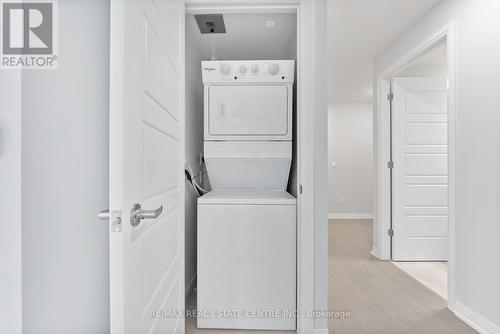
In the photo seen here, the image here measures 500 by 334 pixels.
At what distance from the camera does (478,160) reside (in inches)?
76.4

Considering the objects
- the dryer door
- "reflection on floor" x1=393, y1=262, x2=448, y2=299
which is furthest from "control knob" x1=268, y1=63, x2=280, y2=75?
"reflection on floor" x1=393, y1=262, x2=448, y2=299

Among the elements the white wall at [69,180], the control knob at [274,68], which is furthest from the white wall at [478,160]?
the white wall at [69,180]

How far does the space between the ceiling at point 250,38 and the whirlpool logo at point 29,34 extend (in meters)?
1.49

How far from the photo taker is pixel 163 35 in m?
1.17

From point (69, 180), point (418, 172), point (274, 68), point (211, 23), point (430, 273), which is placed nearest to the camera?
point (69, 180)

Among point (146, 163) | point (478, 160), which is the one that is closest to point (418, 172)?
point (478, 160)

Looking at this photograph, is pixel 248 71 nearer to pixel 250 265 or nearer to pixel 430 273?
pixel 250 265

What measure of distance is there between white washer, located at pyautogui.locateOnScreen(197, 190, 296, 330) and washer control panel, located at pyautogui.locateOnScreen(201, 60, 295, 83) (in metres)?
0.94

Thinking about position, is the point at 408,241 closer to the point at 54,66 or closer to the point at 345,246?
the point at 345,246

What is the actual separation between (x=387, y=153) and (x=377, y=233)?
36.4 inches

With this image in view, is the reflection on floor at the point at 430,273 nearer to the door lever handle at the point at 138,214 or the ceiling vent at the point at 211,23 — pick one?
the door lever handle at the point at 138,214

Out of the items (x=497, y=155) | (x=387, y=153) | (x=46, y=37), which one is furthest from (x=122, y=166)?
(x=387, y=153)

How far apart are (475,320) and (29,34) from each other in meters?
2.76

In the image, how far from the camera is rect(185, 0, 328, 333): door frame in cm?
169
